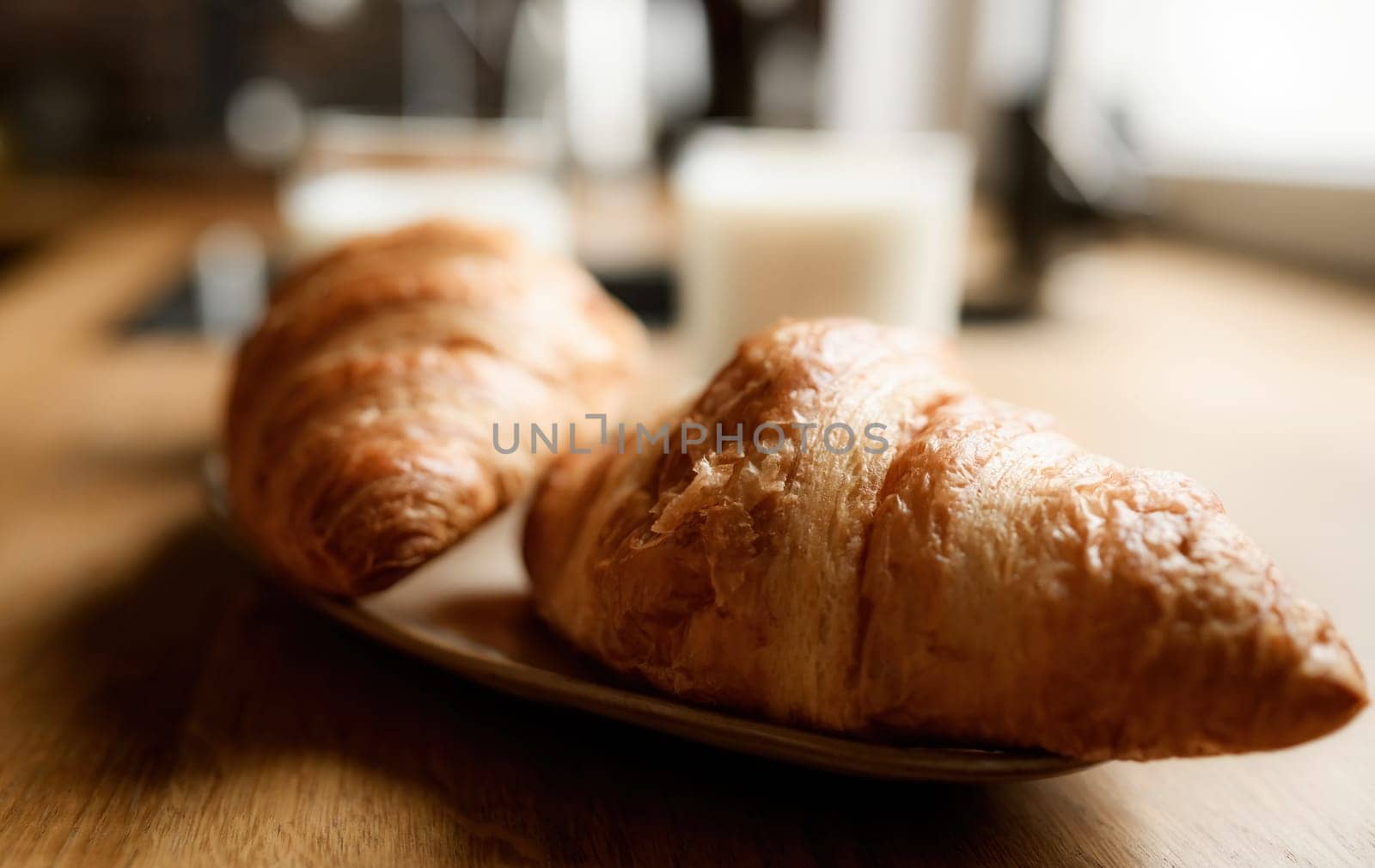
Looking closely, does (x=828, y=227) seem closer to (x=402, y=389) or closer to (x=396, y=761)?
(x=402, y=389)

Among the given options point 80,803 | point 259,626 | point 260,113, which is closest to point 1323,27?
point 259,626

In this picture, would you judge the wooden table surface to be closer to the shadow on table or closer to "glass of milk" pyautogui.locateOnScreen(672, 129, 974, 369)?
the shadow on table

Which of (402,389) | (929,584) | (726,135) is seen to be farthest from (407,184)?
(929,584)

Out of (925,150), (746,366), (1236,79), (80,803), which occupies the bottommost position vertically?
(80,803)

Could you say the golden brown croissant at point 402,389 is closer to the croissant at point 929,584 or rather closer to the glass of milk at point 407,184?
the croissant at point 929,584

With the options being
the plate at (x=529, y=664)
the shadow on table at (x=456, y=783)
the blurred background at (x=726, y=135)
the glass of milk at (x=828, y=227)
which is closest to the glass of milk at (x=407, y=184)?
the blurred background at (x=726, y=135)

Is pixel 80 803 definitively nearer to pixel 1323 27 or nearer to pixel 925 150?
pixel 925 150

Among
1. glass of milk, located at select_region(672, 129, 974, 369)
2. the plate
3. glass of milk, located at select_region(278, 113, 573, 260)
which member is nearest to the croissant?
the plate
